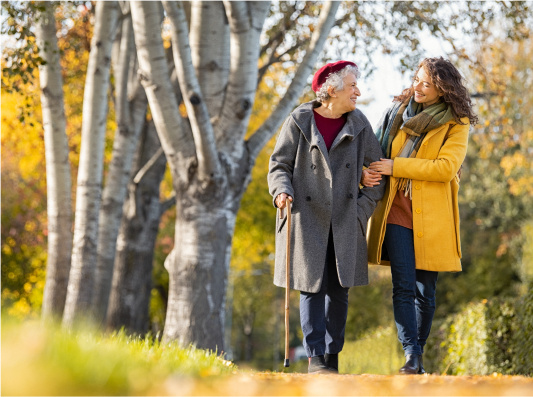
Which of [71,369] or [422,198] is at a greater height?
[422,198]

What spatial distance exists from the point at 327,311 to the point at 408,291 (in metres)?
0.63

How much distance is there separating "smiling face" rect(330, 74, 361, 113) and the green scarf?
422 millimetres

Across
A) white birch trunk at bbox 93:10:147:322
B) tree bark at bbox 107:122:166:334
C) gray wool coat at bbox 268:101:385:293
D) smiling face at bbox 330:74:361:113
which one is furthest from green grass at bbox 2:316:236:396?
tree bark at bbox 107:122:166:334

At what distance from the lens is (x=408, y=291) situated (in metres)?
5.13

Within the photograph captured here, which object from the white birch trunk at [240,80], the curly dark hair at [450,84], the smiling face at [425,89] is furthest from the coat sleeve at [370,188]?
the white birch trunk at [240,80]

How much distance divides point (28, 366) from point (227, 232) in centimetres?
490

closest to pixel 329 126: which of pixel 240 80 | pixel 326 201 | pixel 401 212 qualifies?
pixel 326 201

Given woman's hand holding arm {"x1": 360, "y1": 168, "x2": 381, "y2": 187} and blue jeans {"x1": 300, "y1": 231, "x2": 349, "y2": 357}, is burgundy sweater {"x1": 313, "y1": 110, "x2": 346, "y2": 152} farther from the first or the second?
blue jeans {"x1": 300, "y1": 231, "x2": 349, "y2": 357}

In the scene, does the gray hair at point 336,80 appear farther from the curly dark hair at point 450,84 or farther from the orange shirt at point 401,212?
the orange shirt at point 401,212

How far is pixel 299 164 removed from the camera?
17.4 ft

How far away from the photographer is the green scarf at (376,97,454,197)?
528 cm

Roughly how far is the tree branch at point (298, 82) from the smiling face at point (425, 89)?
303 centimetres

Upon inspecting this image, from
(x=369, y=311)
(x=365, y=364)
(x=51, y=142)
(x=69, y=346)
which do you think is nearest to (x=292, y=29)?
(x=51, y=142)

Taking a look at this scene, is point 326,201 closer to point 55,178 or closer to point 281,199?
point 281,199
